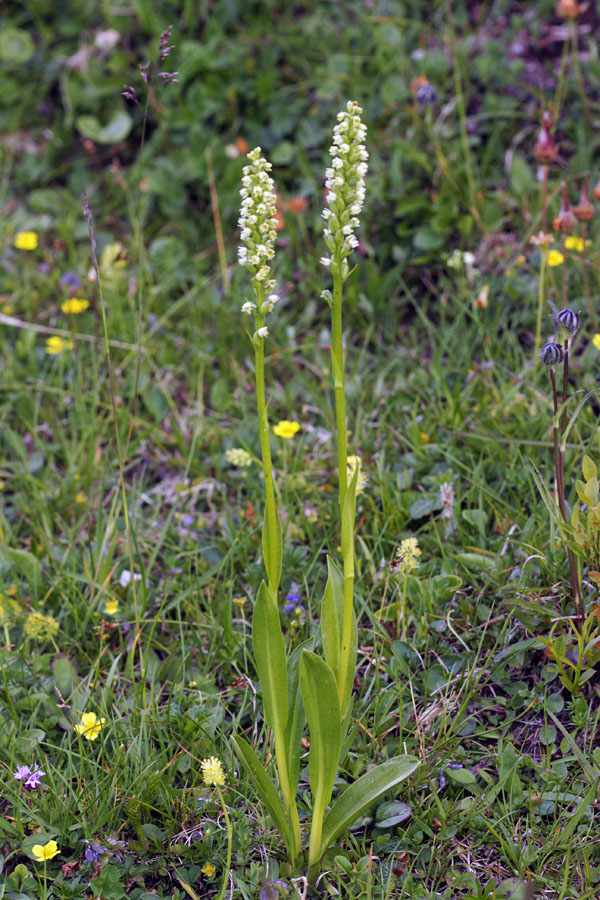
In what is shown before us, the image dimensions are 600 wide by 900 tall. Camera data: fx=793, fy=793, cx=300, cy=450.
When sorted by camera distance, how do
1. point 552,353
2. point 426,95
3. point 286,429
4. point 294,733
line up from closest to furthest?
1. point 294,733
2. point 552,353
3. point 286,429
4. point 426,95

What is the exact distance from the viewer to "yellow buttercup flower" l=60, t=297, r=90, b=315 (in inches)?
119

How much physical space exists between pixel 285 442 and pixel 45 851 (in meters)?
1.38

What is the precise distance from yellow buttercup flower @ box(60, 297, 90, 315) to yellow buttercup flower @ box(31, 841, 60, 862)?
193 cm

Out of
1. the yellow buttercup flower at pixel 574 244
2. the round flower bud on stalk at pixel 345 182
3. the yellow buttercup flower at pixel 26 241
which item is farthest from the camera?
the yellow buttercup flower at pixel 26 241

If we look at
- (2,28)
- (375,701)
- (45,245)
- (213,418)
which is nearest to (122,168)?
(45,245)

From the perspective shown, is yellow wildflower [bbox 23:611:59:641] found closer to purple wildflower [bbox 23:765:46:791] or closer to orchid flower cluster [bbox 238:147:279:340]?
purple wildflower [bbox 23:765:46:791]

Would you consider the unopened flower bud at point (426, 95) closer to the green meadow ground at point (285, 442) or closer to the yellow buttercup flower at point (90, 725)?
the green meadow ground at point (285, 442)

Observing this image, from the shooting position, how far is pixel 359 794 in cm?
148

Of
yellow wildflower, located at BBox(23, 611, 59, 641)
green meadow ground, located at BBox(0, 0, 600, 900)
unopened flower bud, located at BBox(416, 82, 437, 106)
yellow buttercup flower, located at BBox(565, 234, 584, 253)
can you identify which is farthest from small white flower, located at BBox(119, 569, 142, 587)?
unopened flower bud, located at BBox(416, 82, 437, 106)

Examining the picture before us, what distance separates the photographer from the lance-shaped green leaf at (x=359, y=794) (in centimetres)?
147

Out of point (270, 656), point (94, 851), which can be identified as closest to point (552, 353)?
point (270, 656)

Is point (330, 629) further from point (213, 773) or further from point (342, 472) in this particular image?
point (213, 773)

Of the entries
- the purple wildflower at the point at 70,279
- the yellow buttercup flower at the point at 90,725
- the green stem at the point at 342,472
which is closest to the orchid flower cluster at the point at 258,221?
the green stem at the point at 342,472

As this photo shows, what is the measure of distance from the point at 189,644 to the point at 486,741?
0.77 metres
